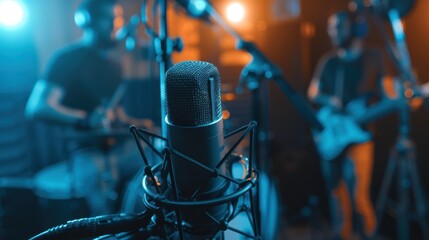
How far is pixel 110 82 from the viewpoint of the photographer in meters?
2.22

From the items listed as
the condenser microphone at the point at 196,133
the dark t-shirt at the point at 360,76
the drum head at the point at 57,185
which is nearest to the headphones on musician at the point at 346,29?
the dark t-shirt at the point at 360,76

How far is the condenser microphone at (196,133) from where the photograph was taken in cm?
A: 53

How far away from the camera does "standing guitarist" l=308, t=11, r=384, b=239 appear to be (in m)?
2.37

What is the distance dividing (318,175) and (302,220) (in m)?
0.44

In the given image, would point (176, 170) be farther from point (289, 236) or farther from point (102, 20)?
point (289, 236)

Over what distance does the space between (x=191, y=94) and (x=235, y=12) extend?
3.35 meters

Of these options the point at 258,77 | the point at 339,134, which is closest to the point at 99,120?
the point at 258,77

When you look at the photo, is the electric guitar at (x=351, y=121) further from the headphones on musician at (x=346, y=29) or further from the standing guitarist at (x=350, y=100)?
the headphones on musician at (x=346, y=29)

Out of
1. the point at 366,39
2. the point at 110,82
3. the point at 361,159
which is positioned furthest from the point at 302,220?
the point at 110,82

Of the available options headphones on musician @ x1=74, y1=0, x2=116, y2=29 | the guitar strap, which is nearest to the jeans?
the guitar strap

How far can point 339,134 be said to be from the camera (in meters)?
2.33

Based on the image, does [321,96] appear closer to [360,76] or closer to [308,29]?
[360,76]

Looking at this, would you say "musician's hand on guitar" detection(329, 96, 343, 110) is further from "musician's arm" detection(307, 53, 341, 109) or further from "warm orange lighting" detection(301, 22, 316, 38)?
"warm orange lighting" detection(301, 22, 316, 38)

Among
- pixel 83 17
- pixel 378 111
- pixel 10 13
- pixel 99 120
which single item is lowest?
pixel 378 111
